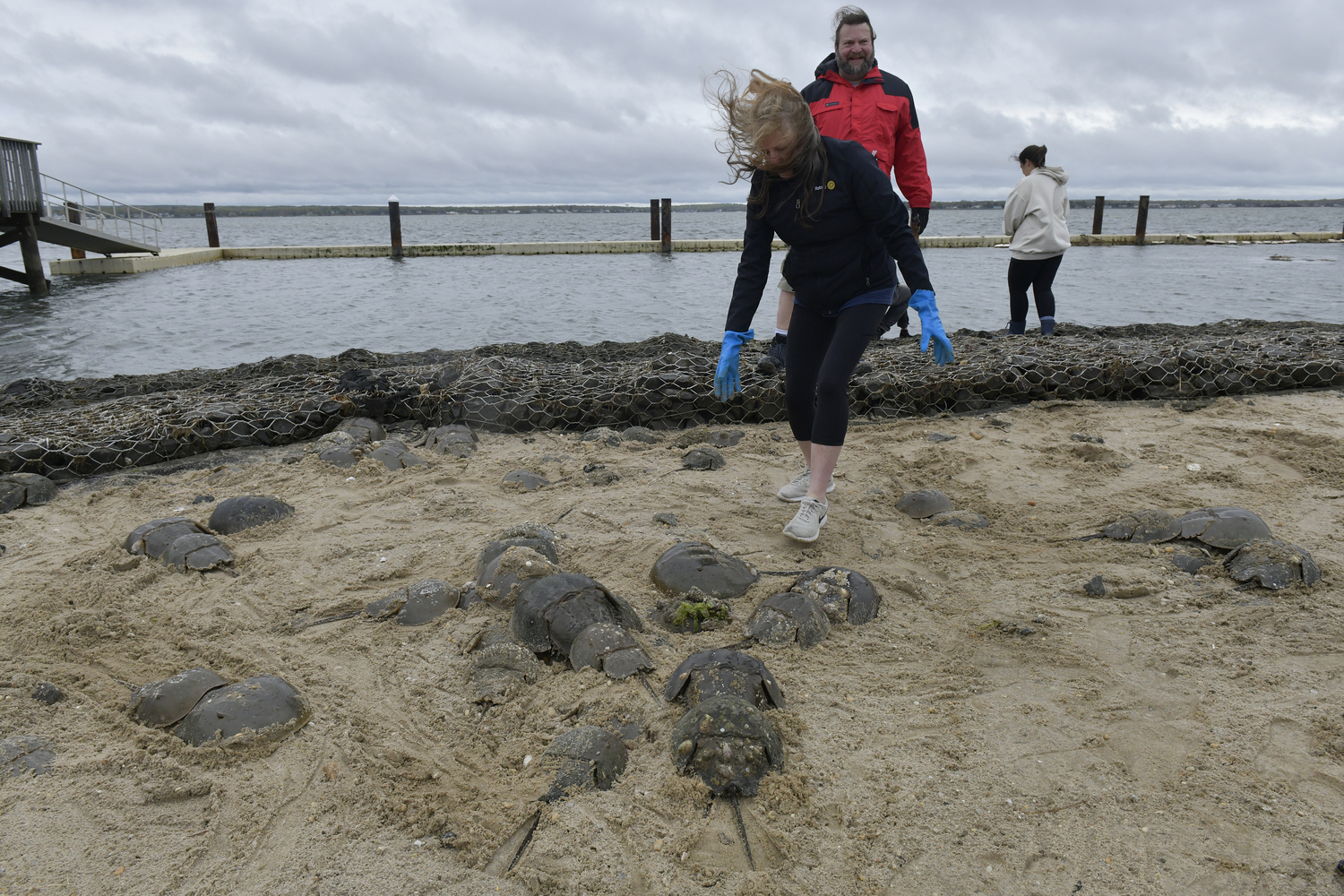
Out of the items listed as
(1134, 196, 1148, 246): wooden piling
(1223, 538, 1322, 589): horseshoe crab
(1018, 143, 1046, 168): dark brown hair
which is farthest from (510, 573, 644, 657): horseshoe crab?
(1134, 196, 1148, 246): wooden piling

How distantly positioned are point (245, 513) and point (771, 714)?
108 inches

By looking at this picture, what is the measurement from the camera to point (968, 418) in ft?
17.7

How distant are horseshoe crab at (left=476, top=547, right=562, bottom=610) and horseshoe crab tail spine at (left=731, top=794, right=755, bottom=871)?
1214mm

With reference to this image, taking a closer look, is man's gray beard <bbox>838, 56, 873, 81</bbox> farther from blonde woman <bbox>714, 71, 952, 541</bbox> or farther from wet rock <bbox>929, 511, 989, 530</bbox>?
wet rock <bbox>929, 511, 989, 530</bbox>

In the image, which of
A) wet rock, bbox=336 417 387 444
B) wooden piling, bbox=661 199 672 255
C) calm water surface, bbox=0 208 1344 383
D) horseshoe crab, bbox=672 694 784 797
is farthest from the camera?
wooden piling, bbox=661 199 672 255

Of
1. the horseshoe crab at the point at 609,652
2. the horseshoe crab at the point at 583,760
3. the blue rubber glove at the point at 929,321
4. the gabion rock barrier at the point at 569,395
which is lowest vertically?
the horseshoe crab at the point at 583,760

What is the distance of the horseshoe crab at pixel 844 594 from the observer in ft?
9.54

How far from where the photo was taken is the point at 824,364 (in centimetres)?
337

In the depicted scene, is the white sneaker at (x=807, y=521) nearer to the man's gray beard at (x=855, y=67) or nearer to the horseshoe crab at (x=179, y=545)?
the horseshoe crab at (x=179, y=545)

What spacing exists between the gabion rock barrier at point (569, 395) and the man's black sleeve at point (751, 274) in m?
1.81

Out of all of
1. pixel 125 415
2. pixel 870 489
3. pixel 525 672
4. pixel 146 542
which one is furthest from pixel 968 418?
pixel 125 415

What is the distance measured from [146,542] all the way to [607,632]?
7.39ft

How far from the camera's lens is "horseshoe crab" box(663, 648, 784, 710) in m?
2.36

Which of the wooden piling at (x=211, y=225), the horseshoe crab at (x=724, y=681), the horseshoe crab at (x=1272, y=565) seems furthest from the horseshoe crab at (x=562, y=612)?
the wooden piling at (x=211, y=225)
